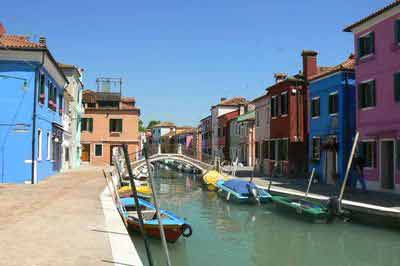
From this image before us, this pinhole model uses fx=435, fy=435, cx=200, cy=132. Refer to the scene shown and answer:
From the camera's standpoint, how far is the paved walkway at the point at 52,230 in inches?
276

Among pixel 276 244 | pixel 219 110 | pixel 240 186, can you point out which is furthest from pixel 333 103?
pixel 219 110

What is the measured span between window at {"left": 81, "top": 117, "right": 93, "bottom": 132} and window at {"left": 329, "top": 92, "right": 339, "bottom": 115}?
30307 millimetres

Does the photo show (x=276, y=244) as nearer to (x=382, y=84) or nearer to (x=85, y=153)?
(x=382, y=84)

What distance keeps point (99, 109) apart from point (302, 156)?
86.0 feet

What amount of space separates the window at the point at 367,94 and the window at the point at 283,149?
889cm

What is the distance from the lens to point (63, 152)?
3219cm

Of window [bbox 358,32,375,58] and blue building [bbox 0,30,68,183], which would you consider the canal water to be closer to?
blue building [bbox 0,30,68,183]

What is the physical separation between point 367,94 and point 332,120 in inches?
141

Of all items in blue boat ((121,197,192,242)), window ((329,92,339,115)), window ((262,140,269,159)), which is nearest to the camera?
blue boat ((121,197,192,242))

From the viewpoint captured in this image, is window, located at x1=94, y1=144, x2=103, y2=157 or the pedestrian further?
window, located at x1=94, y1=144, x2=103, y2=157

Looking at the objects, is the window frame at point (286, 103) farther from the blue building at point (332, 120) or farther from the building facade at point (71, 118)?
the building facade at point (71, 118)

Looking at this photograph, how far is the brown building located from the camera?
1885 inches

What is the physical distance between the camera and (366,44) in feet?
69.3

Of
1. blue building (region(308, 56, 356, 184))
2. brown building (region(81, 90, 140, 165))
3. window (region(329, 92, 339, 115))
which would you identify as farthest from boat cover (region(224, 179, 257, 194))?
brown building (region(81, 90, 140, 165))
